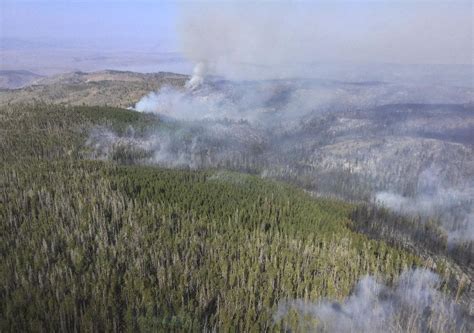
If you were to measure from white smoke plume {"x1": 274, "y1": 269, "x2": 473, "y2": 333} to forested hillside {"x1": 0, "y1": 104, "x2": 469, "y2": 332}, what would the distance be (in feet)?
3.82

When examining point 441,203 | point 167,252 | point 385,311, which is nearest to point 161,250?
point 167,252

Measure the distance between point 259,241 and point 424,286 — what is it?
2719cm

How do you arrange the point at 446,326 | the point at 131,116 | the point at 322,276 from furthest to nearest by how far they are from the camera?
1. the point at 131,116
2. the point at 322,276
3. the point at 446,326

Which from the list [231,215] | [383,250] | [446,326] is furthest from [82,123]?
[446,326]

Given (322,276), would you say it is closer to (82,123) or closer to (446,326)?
(446,326)

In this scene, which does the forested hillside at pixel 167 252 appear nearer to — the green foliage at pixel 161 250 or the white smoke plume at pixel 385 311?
the green foliage at pixel 161 250

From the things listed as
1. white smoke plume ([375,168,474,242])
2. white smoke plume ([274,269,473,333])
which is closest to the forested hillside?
white smoke plume ([274,269,473,333])

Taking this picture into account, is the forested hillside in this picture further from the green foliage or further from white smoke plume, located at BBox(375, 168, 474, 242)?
white smoke plume, located at BBox(375, 168, 474, 242)

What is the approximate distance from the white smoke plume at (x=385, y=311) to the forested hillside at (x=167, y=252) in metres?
1.17

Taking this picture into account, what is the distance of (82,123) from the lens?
170 meters

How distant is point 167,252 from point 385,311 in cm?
3296

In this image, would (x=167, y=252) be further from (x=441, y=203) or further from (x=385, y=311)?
(x=441, y=203)

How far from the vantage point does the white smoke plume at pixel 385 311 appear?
53500mm

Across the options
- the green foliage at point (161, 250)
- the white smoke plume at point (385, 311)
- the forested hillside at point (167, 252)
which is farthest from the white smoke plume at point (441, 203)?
the white smoke plume at point (385, 311)
